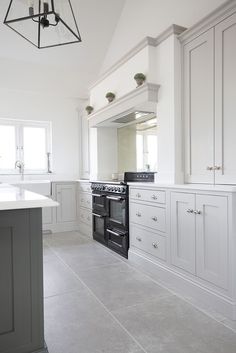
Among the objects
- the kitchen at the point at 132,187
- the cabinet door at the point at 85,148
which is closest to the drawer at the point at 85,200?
the kitchen at the point at 132,187

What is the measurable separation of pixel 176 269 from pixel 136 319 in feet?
2.15

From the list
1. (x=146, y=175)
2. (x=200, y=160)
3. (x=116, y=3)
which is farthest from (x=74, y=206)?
(x=116, y=3)

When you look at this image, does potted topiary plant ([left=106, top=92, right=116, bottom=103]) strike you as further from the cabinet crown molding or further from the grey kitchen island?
the grey kitchen island

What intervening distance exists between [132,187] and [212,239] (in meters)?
1.27

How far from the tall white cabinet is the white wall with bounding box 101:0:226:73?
1.33ft

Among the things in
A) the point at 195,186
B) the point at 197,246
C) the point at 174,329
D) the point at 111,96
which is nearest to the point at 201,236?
the point at 197,246

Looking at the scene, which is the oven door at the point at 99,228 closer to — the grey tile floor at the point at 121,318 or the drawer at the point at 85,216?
the drawer at the point at 85,216

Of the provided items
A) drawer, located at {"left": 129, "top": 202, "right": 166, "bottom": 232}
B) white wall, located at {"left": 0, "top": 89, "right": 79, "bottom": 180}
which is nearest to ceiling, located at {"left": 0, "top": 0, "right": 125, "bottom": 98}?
white wall, located at {"left": 0, "top": 89, "right": 79, "bottom": 180}

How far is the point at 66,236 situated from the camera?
180 inches

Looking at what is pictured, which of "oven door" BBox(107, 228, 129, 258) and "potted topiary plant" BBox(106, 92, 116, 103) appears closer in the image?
"oven door" BBox(107, 228, 129, 258)

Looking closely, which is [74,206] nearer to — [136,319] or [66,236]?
[66,236]

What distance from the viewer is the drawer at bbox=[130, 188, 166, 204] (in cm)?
263

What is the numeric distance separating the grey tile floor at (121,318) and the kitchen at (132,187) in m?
0.01

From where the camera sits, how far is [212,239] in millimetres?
2066
